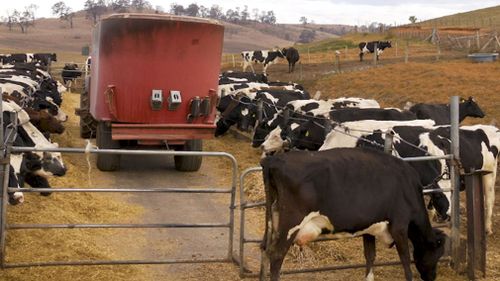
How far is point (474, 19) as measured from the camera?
8700cm

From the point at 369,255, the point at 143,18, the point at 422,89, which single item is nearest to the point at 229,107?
the point at 143,18

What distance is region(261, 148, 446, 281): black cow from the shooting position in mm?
6211

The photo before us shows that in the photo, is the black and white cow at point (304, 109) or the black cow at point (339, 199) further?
the black and white cow at point (304, 109)

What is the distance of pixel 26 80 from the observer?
19.4 meters

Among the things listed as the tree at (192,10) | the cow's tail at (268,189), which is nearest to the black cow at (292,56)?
the cow's tail at (268,189)

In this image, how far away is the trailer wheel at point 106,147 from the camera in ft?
44.2

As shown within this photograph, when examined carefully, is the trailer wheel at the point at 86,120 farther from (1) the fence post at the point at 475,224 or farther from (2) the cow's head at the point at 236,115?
(1) the fence post at the point at 475,224

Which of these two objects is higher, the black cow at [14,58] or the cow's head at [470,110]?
the cow's head at [470,110]

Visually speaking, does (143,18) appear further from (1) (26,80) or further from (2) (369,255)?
(1) (26,80)

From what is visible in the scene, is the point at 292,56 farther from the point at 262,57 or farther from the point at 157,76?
the point at 157,76

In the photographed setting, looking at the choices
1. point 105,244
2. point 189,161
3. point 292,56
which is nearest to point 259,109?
point 189,161

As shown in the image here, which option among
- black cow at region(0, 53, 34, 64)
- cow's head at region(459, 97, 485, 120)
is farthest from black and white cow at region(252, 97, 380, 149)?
black cow at region(0, 53, 34, 64)

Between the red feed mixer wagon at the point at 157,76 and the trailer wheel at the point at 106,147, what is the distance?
11.9 inches

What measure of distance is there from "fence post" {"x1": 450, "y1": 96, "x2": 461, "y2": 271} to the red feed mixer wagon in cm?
611
